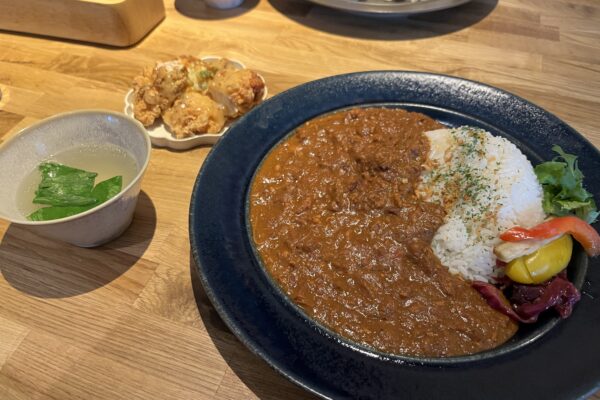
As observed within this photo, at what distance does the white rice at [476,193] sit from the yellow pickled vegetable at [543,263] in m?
0.16

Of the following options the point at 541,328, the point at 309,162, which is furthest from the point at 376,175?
the point at 541,328

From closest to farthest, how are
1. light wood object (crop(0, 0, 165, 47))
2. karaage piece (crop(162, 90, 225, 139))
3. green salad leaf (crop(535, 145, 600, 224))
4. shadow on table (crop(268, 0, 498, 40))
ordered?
1. green salad leaf (crop(535, 145, 600, 224))
2. karaage piece (crop(162, 90, 225, 139))
3. light wood object (crop(0, 0, 165, 47))
4. shadow on table (crop(268, 0, 498, 40))

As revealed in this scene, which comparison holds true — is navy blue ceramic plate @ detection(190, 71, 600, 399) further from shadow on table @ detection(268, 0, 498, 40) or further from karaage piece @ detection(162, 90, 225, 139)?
shadow on table @ detection(268, 0, 498, 40)

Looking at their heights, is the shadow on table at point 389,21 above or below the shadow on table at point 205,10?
above

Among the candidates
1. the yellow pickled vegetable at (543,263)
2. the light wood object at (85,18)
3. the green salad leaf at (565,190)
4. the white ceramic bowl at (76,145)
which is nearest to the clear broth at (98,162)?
the white ceramic bowl at (76,145)

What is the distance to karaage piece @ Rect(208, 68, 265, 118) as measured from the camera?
7.50 feet

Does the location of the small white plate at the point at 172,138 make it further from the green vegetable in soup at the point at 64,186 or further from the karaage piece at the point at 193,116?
the green vegetable in soup at the point at 64,186

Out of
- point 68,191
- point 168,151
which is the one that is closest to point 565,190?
point 168,151

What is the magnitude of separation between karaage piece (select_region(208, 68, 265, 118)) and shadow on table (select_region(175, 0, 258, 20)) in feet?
Result: 4.34

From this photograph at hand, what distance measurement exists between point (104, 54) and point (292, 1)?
157 centimetres

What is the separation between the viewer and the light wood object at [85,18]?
2910 millimetres

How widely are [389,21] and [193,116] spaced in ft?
6.20

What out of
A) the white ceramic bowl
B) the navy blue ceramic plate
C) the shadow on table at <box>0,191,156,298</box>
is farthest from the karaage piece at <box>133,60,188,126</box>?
the shadow on table at <box>0,191,156,298</box>

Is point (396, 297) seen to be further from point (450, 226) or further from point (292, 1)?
point (292, 1)
